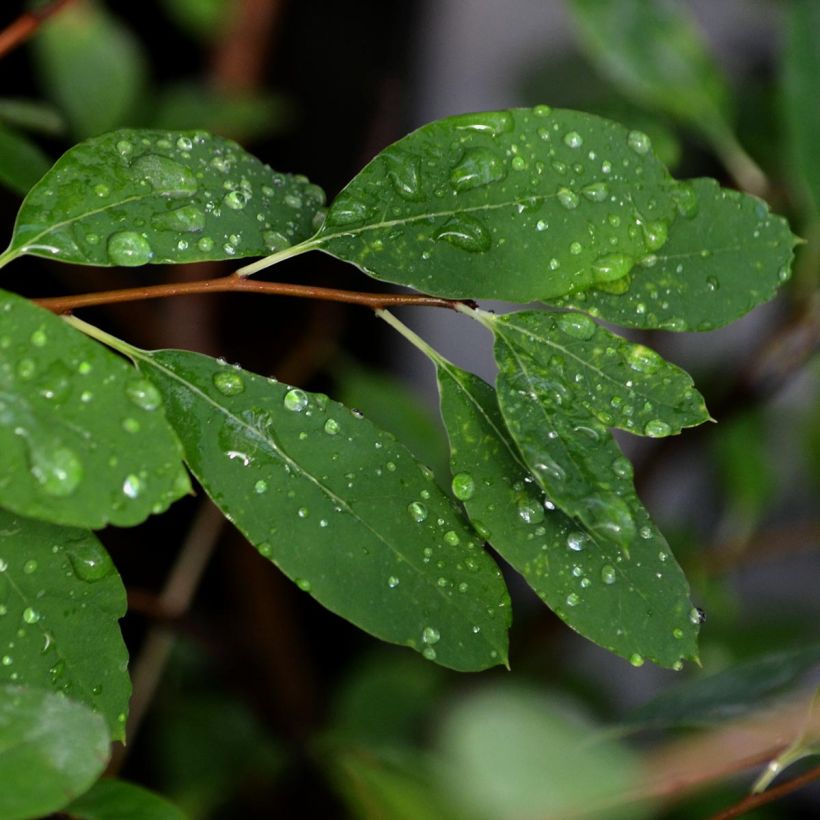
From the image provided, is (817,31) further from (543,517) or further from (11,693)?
(11,693)

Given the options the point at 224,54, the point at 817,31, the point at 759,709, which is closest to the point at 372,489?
the point at 759,709

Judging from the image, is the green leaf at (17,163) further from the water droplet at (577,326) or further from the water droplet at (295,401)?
the water droplet at (577,326)

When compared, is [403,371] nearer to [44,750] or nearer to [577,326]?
[577,326]

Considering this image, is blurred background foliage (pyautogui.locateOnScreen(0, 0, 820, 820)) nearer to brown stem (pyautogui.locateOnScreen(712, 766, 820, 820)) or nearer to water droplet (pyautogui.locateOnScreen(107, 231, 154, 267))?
brown stem (pyautogui.locateOnScreen(712, 766, 820, 820))

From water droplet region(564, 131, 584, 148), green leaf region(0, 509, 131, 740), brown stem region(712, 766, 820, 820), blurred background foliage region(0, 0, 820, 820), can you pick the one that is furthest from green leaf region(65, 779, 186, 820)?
water droplet region(564, 131, 584, 148)

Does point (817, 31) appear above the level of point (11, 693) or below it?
above
